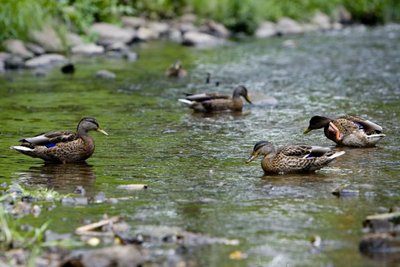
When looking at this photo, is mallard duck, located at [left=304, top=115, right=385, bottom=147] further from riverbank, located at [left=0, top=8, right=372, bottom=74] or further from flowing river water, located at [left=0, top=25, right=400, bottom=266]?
riverbank, located at [left=0, top=8, right=372, bottom=74]

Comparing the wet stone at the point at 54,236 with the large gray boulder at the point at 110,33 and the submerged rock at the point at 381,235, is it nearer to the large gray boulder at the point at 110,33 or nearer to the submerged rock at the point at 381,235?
the submerged rock at the point at 381,235

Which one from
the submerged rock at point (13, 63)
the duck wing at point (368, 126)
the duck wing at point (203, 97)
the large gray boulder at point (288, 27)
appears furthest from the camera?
the large gray boulder at point (288, 27)

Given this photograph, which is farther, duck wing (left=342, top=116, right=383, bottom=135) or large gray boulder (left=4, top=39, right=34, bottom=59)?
large gray boulder (left=4, top=39, right=34, bottom=59)

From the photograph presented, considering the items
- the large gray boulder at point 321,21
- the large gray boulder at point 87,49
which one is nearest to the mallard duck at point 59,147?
the large gray boulder at point 87,49

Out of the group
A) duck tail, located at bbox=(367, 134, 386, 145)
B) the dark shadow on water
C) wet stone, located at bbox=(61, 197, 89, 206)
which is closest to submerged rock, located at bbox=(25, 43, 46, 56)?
the dark shadow on water

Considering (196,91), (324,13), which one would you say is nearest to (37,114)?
(196,91)

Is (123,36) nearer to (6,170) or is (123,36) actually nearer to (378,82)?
(378,82)

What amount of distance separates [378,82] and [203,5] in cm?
1717

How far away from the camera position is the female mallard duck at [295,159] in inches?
417

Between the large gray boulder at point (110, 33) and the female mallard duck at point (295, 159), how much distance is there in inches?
726

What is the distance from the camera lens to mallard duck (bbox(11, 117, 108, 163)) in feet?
36.9

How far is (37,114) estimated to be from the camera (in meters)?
15.8

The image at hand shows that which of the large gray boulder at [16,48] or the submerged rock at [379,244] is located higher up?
the submerged rock at [379,244]

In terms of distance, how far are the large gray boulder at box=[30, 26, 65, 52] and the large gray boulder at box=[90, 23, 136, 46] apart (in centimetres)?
316
